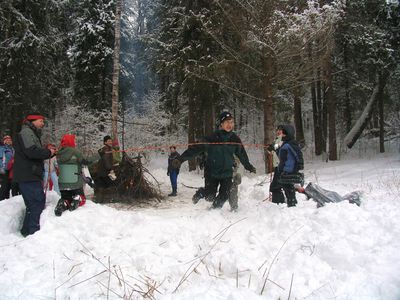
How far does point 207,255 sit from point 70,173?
350cm

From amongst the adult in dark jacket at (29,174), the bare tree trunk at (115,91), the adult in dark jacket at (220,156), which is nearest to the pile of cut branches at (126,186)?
the bare tree trunk at (115,91)

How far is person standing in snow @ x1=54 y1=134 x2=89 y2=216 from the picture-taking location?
651cm

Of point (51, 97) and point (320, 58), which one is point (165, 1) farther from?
point (320, 58)

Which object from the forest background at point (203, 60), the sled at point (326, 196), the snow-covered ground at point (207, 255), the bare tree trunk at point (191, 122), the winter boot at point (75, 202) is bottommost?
the snow-covered ground at point (207, 255)

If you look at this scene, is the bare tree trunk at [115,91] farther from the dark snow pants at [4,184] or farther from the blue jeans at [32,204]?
the blue jeans at [32,204]

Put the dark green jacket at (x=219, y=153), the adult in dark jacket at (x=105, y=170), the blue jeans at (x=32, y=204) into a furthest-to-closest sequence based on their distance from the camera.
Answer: the adult in dark jacket at (x=105, y=170), the dark green jacket at (x=219, y=153), the blue jeans at (x=32, y=204)

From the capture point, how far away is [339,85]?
22.8 m

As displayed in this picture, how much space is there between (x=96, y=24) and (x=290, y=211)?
20.5m

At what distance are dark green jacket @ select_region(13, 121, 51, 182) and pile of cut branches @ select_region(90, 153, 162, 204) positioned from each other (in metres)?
4.32

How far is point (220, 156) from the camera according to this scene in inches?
271

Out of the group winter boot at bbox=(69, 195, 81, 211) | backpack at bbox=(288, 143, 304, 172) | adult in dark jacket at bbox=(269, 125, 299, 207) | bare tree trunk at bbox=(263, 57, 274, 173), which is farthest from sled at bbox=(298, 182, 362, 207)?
bare tree trunk at bbox=(263, 57, 274, 173)

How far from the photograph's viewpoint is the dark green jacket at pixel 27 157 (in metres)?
5.36

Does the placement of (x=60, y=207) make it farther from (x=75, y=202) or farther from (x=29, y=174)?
(x=29, y=174)

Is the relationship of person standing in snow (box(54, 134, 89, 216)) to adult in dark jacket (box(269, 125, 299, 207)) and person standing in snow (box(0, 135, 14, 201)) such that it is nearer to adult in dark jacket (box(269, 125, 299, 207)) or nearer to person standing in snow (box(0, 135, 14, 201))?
person standing in snow (box(0, 135, 14, 201))
